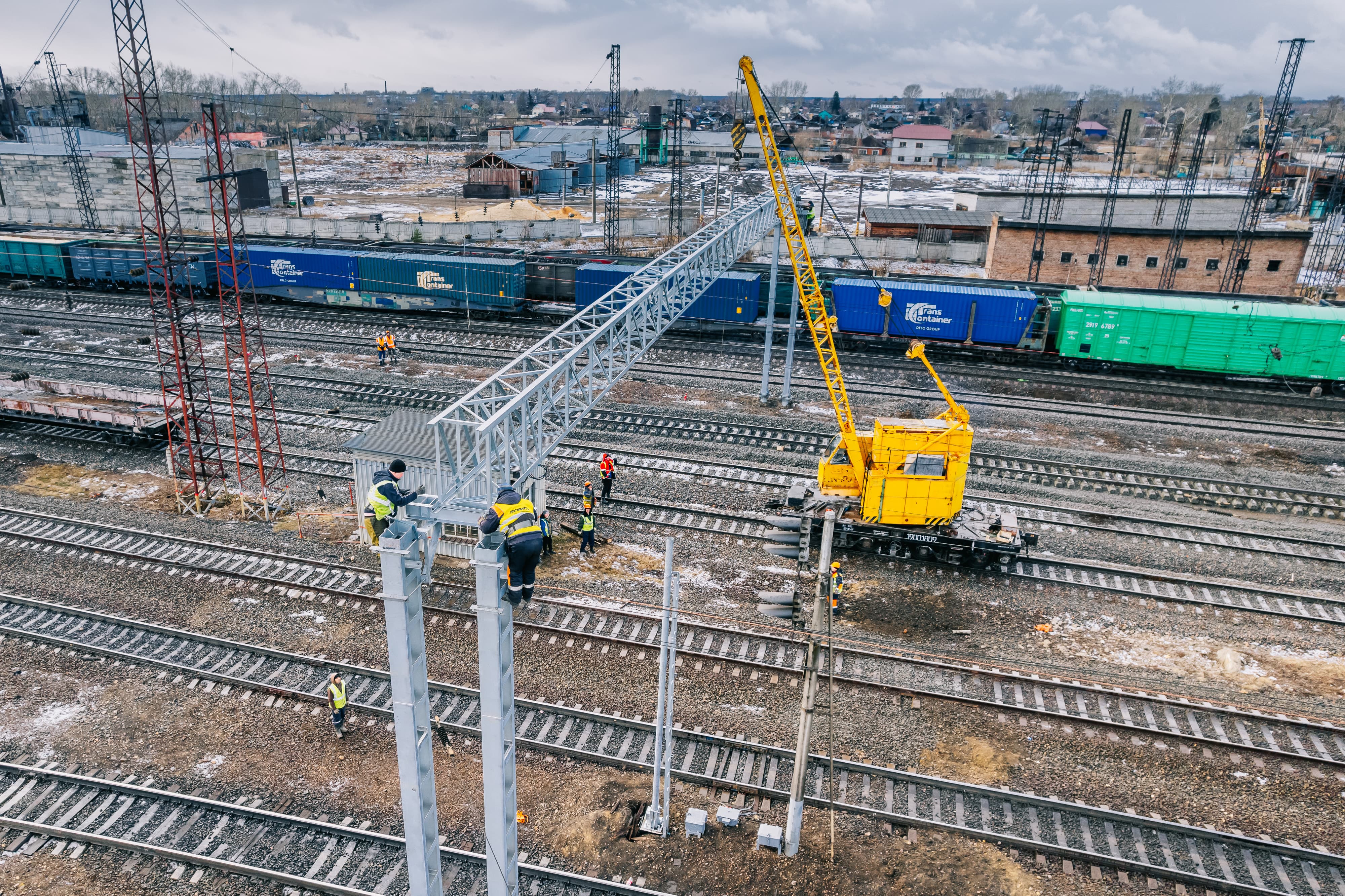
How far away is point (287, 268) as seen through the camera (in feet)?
129

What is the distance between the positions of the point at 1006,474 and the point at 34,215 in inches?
2814

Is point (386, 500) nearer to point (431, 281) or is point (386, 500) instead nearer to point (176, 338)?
point (176, 338)

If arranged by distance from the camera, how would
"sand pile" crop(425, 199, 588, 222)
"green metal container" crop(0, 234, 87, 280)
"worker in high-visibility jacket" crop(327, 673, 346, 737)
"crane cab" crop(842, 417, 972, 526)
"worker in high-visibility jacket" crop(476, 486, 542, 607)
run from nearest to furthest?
Result: "worker in high-visibility jacket" crop(476, 486, 542, 607)
"worker in high-visibility jacket" crop(327, 673, 346, 737)
"crane cab" crop(842, 417, 972, 526)
"green metal container" crop(0, 234, 87, 280)
"sand pile" crop(425, 199, 588, 222)

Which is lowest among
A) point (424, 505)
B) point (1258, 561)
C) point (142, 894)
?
point (142, 894)

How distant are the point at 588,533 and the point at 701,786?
7.41 metres

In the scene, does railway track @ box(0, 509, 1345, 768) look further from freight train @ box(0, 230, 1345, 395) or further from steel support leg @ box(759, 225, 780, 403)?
steel support leg @ box(759, 225, 780, 403)

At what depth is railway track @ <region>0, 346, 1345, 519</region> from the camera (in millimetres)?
22734

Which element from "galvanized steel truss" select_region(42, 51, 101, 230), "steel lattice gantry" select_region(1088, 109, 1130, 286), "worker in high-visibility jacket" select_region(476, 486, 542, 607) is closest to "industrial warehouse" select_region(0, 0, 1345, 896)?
"worker in high-visibility jacket" select_region(476, 486, 542, 607)

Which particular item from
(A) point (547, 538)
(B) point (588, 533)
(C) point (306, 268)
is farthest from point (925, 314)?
(C) point (306, 268)

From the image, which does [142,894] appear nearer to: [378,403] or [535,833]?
[535,833]

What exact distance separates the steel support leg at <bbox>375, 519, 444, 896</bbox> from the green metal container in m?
45.3

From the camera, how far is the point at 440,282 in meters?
38.0

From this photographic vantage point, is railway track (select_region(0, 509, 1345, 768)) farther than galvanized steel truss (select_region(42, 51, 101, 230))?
No

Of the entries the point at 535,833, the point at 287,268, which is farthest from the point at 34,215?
the point at 535,833
